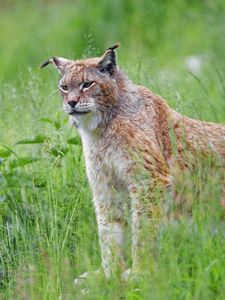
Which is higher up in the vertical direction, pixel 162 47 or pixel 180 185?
pixel 162 47

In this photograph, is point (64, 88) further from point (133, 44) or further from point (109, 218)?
point (133, 44)

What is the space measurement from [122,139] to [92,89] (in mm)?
380

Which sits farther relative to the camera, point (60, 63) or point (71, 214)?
point (60, 63)

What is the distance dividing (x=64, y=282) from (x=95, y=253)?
0.30 m

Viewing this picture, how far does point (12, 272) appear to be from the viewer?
595cm

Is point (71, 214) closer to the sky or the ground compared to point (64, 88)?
closer to the ground

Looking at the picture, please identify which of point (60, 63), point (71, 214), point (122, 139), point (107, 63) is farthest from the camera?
point (60, 63)

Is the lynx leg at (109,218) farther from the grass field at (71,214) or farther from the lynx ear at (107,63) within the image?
the lynx ear at (107,63)

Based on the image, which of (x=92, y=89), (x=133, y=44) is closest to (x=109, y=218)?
(x=92, y=89)

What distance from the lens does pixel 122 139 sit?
6555 mm

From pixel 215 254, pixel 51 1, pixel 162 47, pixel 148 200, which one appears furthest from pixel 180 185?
pixel 51 1

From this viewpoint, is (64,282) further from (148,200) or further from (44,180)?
(44,180)

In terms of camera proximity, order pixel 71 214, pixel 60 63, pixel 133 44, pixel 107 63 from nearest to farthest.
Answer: pixel 71 214, pixel 107 63, pixel 60 63, pixel 133 44

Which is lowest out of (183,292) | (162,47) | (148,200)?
(183,292)
